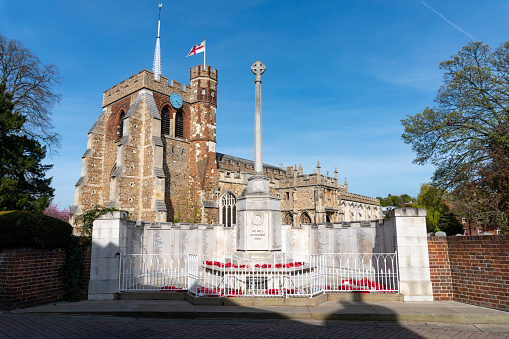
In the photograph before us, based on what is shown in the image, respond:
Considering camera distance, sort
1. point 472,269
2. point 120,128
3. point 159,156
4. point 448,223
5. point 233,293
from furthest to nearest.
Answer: point 448,223 → point 120,128 → point 159,156 → point 233,293 → point 472,269

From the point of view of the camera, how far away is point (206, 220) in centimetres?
2628

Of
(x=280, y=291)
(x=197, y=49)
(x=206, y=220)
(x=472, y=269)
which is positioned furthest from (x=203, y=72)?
(x=472, y=269)

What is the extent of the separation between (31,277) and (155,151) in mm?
15954

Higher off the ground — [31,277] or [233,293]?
[31,277]

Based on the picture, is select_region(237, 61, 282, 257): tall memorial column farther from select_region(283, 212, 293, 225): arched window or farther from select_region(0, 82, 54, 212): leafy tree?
select_region(283, 212, 293, 225): arched window

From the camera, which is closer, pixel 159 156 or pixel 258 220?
pixel 258 220

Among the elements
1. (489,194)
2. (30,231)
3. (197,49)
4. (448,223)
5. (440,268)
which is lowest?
(440,268)

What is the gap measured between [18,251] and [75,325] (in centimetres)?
284

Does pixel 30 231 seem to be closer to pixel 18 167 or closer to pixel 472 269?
pixel 472 269

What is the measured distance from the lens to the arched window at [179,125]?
28.2 metres

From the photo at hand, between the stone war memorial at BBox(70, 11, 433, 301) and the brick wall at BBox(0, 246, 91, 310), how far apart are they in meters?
0.96

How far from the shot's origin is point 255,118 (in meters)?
11.6

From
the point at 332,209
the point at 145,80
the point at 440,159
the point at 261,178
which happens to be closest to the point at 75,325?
the point at 261,178

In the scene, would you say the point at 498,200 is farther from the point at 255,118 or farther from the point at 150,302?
the point at 150,302
